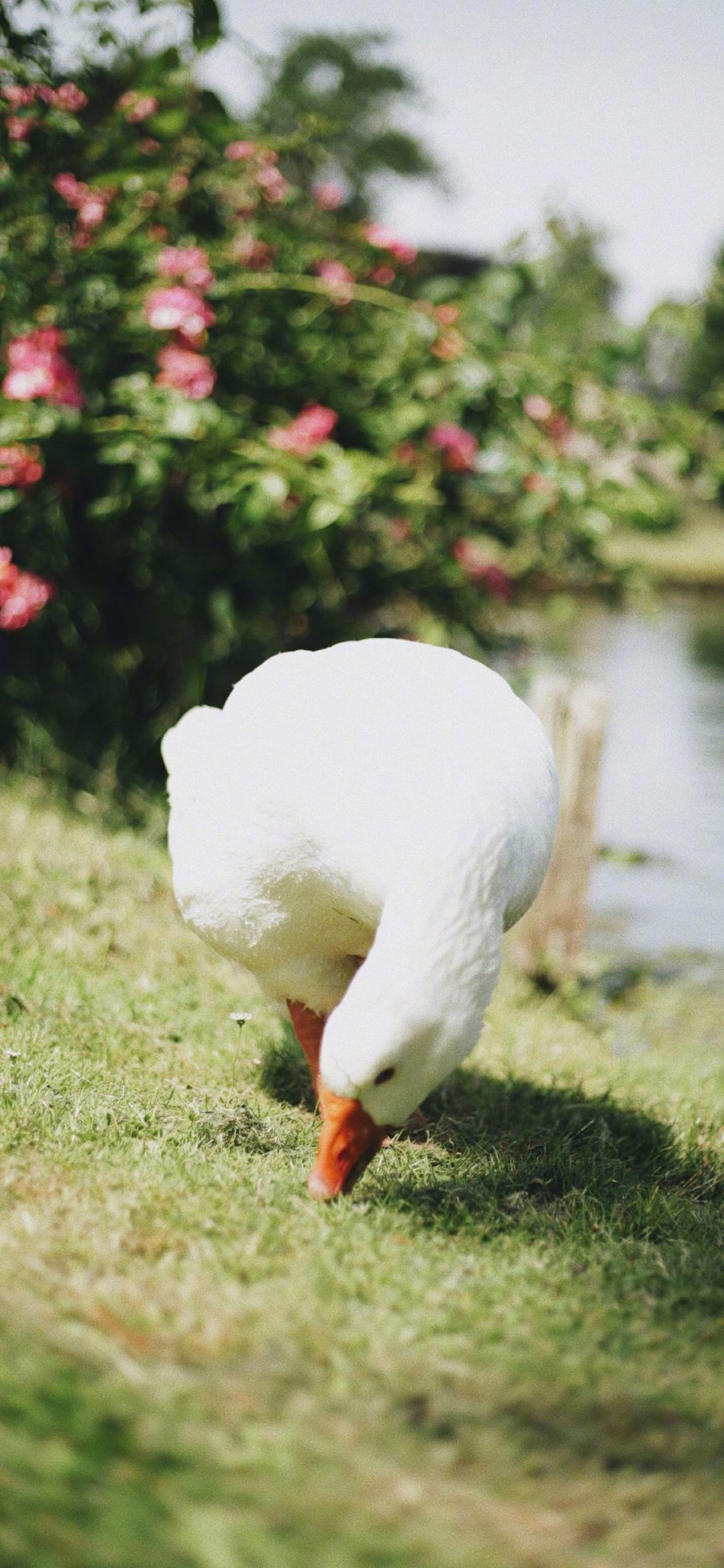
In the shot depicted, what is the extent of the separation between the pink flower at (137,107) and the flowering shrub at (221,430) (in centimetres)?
1

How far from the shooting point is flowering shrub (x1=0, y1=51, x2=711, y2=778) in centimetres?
527

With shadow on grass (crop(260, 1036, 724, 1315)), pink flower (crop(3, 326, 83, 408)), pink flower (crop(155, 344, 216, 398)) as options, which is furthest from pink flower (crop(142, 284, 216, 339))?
shadow on grass (crop(260, 1036, 724, 1315))

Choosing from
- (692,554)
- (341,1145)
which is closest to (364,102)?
(692,554)

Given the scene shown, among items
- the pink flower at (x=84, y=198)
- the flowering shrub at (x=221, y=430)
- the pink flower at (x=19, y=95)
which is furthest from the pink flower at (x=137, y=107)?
the pink flower at (x=19, y=95)

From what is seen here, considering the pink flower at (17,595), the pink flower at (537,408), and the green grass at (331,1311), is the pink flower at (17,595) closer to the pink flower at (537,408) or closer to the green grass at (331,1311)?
the green grass at (331,1311)

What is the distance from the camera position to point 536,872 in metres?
2.63

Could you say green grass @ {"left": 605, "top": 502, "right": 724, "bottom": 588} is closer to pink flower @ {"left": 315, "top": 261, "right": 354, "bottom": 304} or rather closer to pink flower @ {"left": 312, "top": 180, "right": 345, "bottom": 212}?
pink flower @ {"left": 312, "top": 180, "right": 345, "bottom": 212}

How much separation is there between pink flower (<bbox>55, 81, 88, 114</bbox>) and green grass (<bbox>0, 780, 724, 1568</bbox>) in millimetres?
3491

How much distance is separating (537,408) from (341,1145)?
14.5ft

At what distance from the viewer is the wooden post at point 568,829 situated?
17.1 ft

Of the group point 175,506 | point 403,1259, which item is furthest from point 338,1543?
point 175,506

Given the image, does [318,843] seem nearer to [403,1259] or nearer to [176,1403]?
[403,1259]

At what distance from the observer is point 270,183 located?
5.94 m

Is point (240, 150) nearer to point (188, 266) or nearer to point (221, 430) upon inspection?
point (188, 266)
